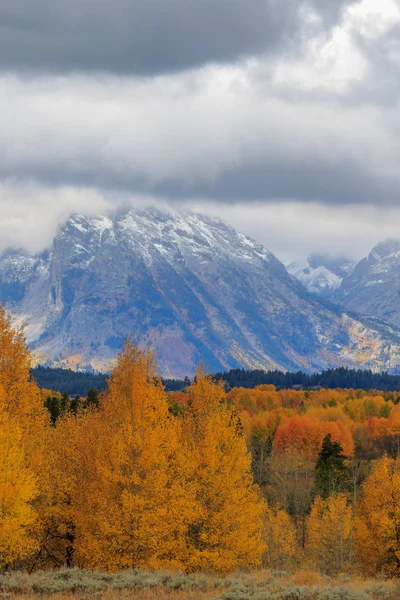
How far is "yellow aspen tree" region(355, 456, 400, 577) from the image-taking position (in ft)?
216

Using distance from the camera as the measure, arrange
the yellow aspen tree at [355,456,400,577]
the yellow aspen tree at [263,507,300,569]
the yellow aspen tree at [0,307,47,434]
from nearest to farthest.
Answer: the yellow aspen tree at [0,307,47,434], the yellow aspen tree at [355,456,400,577], the yellow aspen tree at [263,507,300,569]

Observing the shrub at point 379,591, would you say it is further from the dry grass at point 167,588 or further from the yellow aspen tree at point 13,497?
the yellow aspen tree at point 13,497

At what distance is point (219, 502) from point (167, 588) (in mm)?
14271

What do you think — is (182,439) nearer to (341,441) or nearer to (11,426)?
(11,426)

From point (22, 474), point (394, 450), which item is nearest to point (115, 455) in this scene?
point (22, 474)

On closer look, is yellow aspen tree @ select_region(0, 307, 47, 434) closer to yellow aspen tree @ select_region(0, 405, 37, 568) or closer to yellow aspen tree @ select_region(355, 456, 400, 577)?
yellow aspen tree @ select_region(0, 405, 37, 568)

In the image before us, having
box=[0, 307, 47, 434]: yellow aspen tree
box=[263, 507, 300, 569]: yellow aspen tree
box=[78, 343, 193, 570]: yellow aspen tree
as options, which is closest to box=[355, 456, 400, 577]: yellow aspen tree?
box=[263, 507, 300, 569]: yellow aspen tree

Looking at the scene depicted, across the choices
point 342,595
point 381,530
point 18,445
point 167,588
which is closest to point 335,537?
point 381,530

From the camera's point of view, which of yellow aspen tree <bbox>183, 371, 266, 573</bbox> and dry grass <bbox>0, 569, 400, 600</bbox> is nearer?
dry grass <bbox>0, 569, 400, 600</bbox>

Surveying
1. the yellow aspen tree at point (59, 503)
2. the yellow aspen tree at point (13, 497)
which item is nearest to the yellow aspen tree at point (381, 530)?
the yellow aspen tree at point (59, 503)

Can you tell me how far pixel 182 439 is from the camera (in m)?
48.4

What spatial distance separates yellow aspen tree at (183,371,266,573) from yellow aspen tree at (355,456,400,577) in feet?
76.4

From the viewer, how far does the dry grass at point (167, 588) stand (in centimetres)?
2912

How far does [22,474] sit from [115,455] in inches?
241
